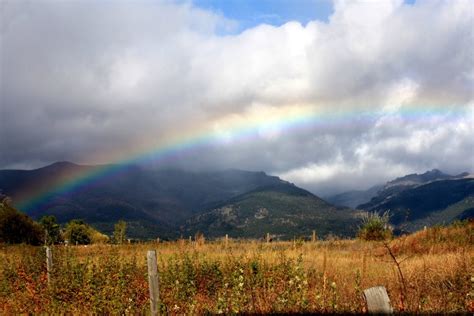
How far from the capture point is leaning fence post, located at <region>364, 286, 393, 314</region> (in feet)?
14.7

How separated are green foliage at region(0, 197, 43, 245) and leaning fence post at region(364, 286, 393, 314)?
175 feet

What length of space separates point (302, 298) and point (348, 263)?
42.2 feet

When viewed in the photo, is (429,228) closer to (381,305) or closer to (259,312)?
(259,312)

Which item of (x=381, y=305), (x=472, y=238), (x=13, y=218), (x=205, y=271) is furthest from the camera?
(x=13, y=218)

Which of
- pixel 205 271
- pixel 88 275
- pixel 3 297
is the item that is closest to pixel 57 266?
pixel 3 297

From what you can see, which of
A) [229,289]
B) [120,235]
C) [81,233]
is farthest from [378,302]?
[81,233]

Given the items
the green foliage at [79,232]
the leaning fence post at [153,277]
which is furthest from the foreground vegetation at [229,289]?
the green foliage at [79,232]

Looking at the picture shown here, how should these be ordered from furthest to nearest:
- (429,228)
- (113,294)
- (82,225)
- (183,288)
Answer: (82,225)
(429,228)
(183,288)
(113,294)

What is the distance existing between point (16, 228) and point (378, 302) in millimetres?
55720

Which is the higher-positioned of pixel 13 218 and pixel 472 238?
pixel 13 218

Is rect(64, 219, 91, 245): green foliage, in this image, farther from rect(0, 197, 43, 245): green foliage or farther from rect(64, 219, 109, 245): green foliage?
rect(0, 197, 43, 245): green foliage

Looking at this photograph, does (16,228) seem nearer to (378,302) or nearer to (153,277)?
(153,277)

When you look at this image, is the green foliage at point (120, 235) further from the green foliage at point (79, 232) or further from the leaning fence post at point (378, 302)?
the green foliage at point (79, 232)

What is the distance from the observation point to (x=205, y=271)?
16.2 m
